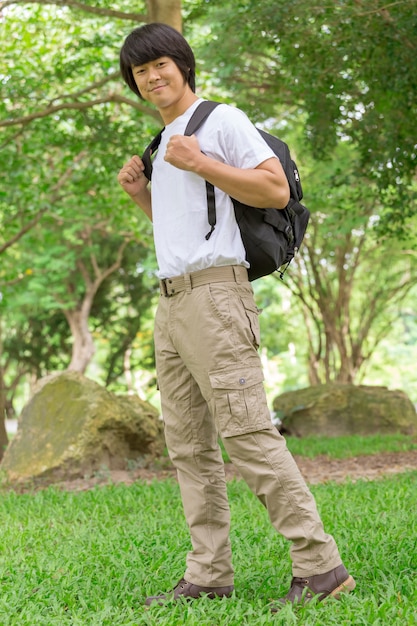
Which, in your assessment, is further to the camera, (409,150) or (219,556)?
(409,150)

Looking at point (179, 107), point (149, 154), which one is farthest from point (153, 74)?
point (149, 154)

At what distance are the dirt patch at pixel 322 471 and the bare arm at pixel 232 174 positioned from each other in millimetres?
3834

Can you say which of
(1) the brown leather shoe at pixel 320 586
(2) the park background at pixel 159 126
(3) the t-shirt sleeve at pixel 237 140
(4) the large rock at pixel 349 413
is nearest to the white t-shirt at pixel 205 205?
(3) the t-shirt sleeve at pixel 237 140

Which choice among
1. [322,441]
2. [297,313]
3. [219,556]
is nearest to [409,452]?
[322,441]

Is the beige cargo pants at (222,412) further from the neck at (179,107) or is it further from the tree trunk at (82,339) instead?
the tree trunk at (82,339)

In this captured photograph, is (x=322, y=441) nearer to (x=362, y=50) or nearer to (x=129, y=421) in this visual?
(x=129, y=421)

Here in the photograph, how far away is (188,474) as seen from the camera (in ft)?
9.40

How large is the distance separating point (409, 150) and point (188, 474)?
4.56 m

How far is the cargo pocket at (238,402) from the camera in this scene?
253 centimetres

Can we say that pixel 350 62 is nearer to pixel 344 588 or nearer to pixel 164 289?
pixel 164 289

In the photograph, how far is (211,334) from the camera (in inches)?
102

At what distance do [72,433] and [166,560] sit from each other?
123 inches

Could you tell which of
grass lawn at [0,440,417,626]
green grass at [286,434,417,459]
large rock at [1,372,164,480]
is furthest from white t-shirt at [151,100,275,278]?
green grass at [286,434,417,459]

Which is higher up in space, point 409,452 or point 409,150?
point 409,150
